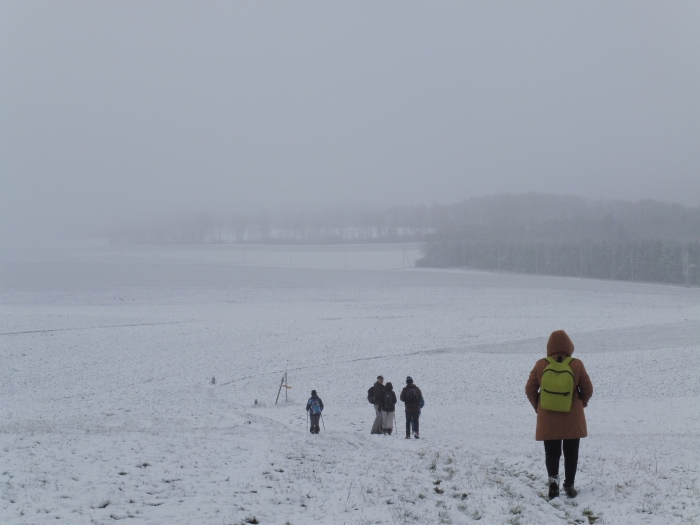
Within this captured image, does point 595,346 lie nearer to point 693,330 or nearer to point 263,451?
point 693,330

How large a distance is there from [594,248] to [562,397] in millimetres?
120847

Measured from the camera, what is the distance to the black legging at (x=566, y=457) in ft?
25.6

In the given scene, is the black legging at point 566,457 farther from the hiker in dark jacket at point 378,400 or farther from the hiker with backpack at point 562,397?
the hiker in dark jacket at point 378,400

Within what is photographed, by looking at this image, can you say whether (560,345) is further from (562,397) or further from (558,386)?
(562,397)

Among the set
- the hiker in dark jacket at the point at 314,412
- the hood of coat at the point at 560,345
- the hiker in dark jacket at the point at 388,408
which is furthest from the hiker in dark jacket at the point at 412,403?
the hood of coat at the point at 560,345

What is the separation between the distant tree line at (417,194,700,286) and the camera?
103 meters

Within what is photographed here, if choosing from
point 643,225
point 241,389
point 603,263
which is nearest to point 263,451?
point 241,389

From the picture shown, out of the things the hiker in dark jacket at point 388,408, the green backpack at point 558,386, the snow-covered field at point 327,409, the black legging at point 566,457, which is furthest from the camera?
the hiker in dark jacket at point 388,408

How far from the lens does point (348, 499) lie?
7840mm

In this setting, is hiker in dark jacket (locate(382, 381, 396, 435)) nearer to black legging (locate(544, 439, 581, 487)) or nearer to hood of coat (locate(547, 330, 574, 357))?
black legging (locate(544, 439, 581, 487))

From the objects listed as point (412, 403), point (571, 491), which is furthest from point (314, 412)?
point (571, 491)

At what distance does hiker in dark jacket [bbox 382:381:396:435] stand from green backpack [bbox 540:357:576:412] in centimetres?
829

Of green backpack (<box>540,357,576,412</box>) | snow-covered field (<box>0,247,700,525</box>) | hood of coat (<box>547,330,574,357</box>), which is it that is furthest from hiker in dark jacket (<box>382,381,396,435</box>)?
hood of coat (<box>547,330,574,357</box>)

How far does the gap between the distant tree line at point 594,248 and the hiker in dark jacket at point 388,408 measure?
98603 mm
